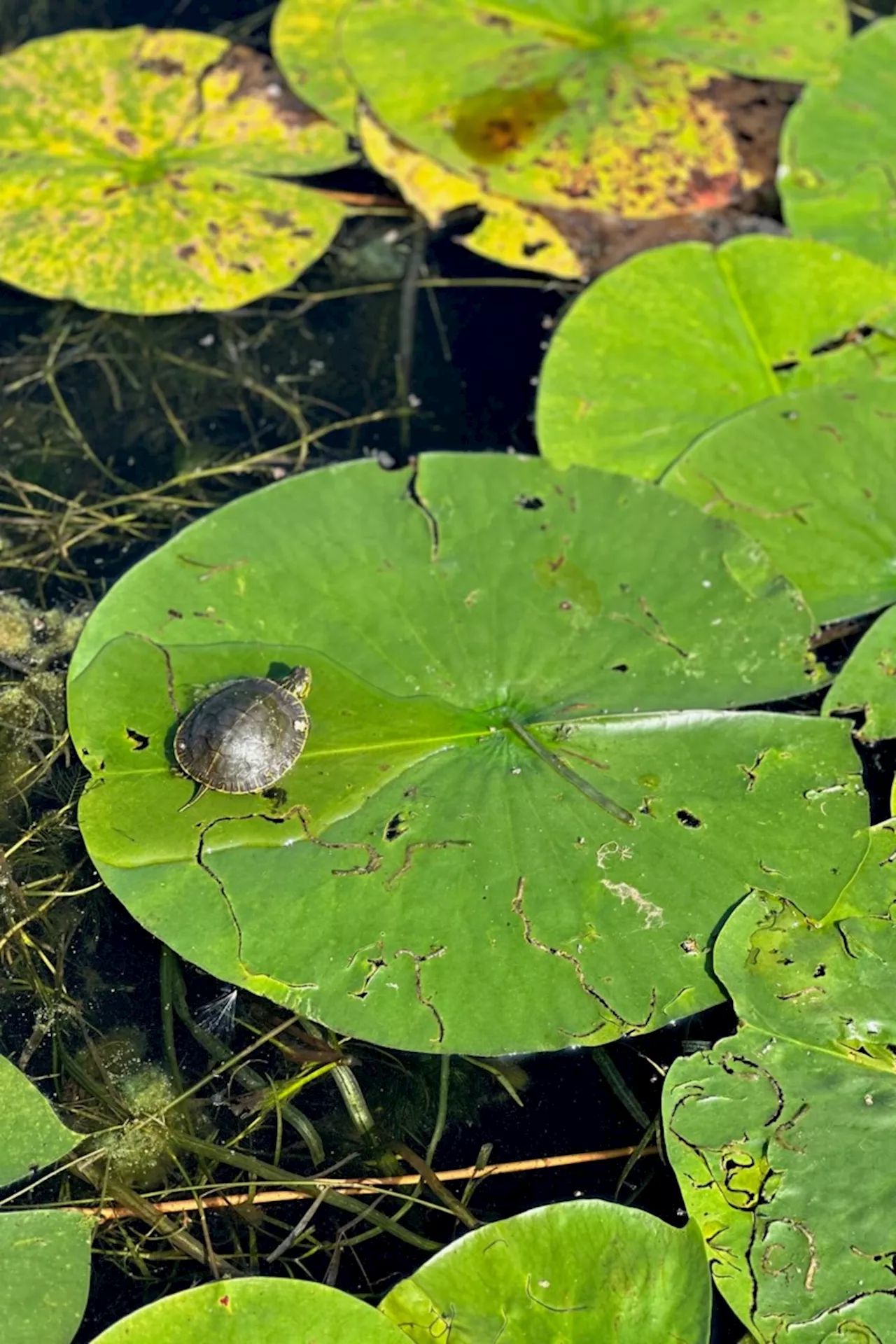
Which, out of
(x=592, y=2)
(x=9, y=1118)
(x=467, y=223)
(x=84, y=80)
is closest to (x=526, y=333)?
(x=467, y=223)

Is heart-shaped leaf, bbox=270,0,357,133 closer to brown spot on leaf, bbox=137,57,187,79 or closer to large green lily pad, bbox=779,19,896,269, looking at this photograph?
brown spot on leaf, bbox=137,57,187,79

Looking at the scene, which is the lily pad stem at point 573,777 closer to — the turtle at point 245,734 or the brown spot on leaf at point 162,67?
the turtle at point 245,734

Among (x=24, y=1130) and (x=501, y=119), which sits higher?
(x=501, y=119)

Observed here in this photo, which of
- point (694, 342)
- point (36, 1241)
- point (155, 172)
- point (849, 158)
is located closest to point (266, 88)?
point (155, 172)

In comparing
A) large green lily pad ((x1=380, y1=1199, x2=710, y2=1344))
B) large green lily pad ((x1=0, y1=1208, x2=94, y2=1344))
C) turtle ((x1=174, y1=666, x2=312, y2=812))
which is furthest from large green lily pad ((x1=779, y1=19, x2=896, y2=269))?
large green lily pad ((x1=0, y1=1208, x2=94, y2=1344))

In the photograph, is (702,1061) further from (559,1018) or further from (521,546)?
(521,546)

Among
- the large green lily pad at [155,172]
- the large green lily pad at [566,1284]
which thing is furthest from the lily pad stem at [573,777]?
the large green lily pad at [155,172]

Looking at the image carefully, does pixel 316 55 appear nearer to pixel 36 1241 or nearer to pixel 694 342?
pixel 694 342
